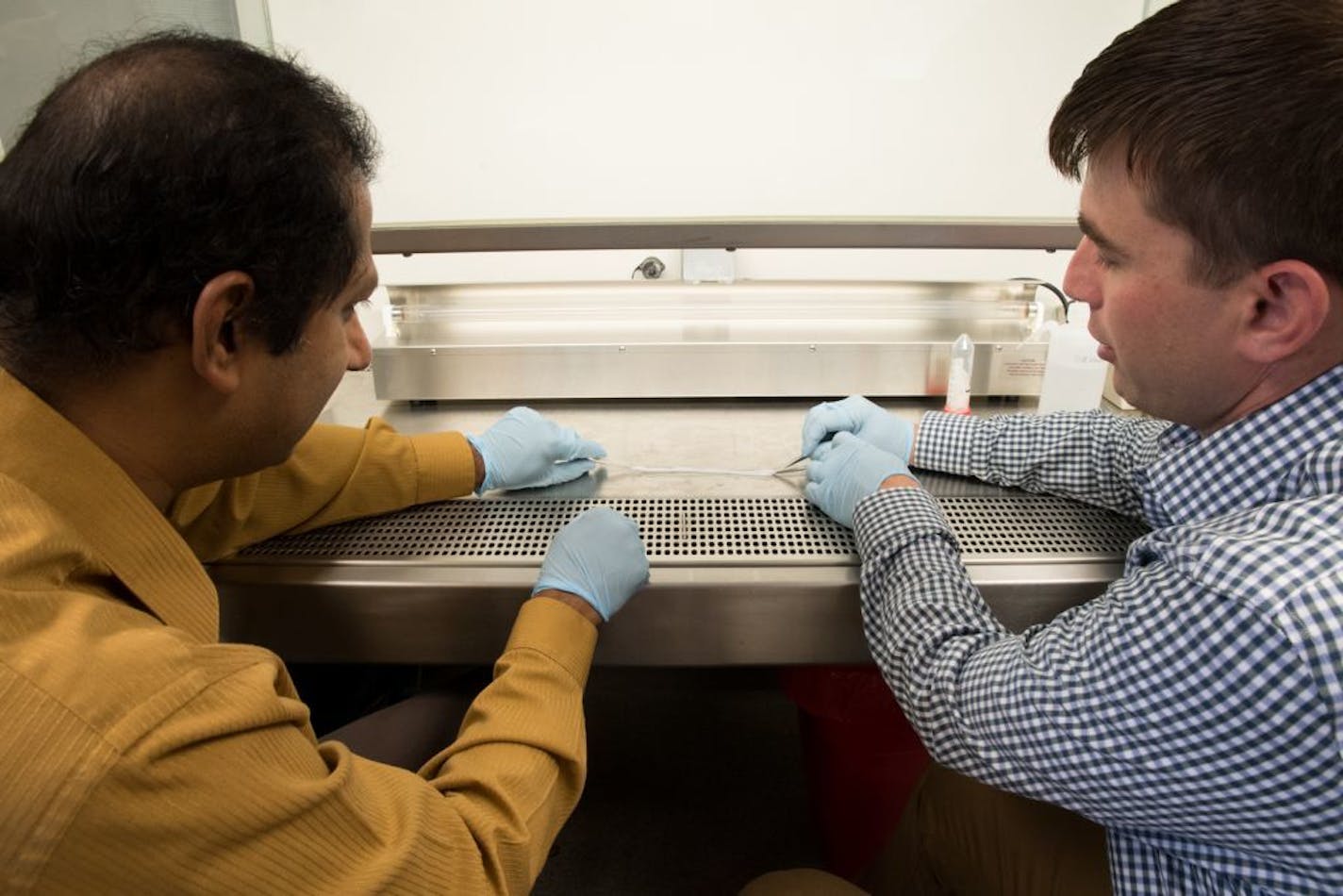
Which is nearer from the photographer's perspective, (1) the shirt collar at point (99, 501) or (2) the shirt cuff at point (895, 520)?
(1) the shirt collar at point (99, 501)

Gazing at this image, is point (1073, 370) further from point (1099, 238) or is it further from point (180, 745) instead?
point (180, 745)

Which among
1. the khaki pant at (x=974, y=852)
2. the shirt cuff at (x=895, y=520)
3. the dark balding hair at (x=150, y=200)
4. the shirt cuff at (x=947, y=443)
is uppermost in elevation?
the dark balding hair at (x=150, y=200)

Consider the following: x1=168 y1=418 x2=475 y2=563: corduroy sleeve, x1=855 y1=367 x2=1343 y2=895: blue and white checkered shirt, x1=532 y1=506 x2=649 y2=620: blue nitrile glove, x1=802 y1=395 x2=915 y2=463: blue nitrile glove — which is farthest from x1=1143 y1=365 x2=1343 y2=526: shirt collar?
x1=168 y1=418 x2=475 y2=563: corduroy sleeve

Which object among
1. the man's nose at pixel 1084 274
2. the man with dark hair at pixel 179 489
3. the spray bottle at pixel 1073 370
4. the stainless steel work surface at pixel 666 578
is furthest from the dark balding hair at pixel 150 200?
the spray bottle at pixel 1073 370

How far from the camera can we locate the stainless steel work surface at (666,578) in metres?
0.81

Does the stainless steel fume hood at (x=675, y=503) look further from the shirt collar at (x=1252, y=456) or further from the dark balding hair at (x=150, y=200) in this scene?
the dark balding hair at (x=150, y=200)

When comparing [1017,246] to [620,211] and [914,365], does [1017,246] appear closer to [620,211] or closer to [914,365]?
[914,365]

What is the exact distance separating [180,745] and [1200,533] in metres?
0.72

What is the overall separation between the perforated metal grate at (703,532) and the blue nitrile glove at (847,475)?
0.08ft

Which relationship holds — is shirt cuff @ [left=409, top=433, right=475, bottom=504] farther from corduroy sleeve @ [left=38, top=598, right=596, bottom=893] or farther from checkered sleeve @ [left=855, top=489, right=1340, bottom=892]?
checkered sleeve @ [left=855, top=489, right=1340, bottom=892]

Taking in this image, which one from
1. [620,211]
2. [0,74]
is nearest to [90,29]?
[0,74]

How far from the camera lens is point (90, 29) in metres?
1.51

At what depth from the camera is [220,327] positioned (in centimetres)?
55

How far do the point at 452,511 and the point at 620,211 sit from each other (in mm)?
692
